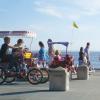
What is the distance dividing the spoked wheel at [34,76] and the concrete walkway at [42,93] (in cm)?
26

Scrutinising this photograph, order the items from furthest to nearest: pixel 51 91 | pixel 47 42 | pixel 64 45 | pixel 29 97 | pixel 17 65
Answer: pixel 64 45 → pixel 47 42 → pixel 17 65 → pixel 51 91 → pixel 29 97

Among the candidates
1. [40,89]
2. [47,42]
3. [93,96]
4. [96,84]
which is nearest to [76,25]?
[47,42]

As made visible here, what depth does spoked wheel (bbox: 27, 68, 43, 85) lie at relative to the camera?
20969 millimetres

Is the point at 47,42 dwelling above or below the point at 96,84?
above

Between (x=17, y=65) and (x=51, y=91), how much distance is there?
3.14 m

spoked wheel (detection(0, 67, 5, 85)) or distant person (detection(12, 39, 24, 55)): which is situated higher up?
distant person (detection(12, 39, 24, 55))

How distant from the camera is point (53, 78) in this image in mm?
18312

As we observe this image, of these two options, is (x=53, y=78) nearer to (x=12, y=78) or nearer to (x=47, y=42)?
(x=12, y=78)

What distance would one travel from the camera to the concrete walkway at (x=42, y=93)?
16.6 m

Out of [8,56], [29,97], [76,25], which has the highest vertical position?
[76,25]

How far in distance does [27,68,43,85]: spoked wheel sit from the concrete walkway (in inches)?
10.3

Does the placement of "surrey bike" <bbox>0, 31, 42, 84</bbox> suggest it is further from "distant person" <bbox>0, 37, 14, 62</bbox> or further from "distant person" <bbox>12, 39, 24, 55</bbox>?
"distant person" <bbox>12, 39, 24, 55</bbox>

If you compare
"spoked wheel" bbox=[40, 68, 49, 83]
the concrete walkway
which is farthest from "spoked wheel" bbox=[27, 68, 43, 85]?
"spoked wheel" bbox=[40, 68, 49, 83]

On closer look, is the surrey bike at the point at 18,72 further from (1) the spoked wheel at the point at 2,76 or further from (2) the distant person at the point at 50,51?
(2) the distant person at the point at 50,51
